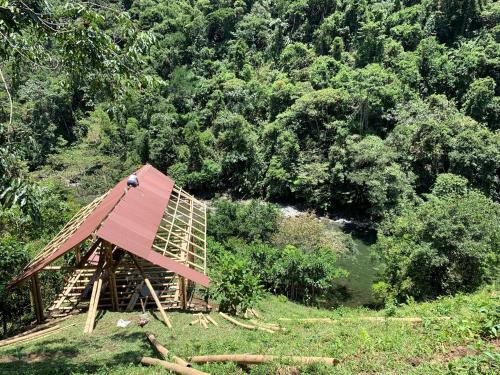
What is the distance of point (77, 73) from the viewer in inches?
244

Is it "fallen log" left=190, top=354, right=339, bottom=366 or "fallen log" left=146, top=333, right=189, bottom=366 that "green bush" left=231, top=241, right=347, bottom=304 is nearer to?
"fallen log" left=146, top=333, right=189, bottom=366

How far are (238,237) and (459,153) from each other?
1891 cm

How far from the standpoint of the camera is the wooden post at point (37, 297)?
38.0 feet

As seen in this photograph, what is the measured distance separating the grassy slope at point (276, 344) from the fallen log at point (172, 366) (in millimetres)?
231

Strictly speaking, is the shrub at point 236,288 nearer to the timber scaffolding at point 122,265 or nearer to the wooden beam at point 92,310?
the timber scaffolding at point 122,265

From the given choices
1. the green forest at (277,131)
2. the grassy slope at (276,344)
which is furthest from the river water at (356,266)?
the grassy slope at (276,344)

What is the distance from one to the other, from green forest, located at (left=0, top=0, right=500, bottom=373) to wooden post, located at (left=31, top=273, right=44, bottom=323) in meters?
1.12

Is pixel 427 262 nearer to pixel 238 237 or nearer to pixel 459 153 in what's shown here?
pixel 238 237

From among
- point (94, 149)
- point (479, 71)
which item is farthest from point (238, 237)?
point (479, 71)

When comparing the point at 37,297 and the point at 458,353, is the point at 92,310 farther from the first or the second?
the point at 458,353

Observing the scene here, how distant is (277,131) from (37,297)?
29127 millimetres

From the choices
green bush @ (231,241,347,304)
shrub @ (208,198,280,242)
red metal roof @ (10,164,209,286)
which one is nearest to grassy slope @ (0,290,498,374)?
red metal roof @ (10,164,209,286)

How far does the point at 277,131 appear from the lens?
37.8 metres

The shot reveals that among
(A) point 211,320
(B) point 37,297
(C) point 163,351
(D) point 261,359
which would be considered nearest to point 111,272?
(B) point 37,297
